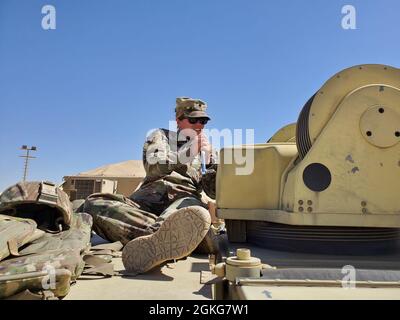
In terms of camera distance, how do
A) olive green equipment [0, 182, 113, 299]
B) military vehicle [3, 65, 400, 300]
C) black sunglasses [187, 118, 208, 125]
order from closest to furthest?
olive green equipment [0, 182, 113, 299] → military vehicle [3, 65, 400, 300] → black sunglasses [187, 118, 208, 125]

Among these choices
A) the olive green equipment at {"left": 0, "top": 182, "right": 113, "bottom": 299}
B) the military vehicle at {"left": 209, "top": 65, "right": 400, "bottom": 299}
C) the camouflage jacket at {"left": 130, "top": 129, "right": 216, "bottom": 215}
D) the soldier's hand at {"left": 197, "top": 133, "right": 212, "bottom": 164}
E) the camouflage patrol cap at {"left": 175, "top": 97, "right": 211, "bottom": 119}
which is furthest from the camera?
the camouflage patrol cap at {"left": 175, "top": 97, "right": 211, "bottom": 119}

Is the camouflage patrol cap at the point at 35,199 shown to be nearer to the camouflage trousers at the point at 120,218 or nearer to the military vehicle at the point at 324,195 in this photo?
the military vehicle at the point at 324,195

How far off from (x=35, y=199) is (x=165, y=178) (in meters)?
1.51

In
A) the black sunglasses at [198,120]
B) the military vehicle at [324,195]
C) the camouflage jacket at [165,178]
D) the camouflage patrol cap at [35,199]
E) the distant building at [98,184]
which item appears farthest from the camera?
the distant building at [98,184]

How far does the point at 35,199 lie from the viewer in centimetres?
203

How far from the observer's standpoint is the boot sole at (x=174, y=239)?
5.95 feet

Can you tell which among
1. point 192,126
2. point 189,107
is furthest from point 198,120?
point 189,107

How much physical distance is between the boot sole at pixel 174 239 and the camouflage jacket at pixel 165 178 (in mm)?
1330

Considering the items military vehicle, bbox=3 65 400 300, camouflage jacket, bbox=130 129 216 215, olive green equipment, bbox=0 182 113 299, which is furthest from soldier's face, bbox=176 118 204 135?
olive green equipment, bbox=0 182 113 299

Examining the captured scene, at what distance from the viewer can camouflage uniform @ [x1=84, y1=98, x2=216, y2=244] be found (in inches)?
110

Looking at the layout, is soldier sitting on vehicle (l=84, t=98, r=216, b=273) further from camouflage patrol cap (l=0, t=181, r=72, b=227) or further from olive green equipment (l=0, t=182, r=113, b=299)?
camouflage patrol cap (l=0, t=181, r=72, b=227)

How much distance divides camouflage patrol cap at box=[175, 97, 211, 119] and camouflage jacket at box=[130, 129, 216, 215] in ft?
1.57

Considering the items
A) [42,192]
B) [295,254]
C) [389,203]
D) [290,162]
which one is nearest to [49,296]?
[42,192]

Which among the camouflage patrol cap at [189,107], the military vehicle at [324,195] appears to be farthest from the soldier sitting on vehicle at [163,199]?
the military vehicle at [324,195]
